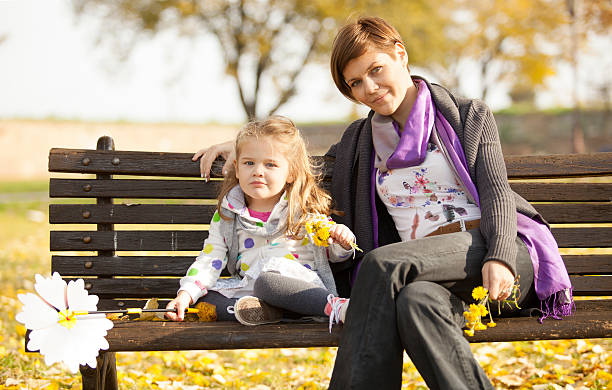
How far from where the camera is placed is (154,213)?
3.38m

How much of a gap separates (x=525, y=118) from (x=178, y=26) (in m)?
12.1

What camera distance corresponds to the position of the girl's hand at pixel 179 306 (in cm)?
273

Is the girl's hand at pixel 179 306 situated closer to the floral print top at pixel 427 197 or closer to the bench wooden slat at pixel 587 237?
the floral print top at pixel 427 197

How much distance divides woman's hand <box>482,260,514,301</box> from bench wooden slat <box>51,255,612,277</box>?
3.54 ft

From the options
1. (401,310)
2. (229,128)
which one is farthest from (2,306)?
(229,128)

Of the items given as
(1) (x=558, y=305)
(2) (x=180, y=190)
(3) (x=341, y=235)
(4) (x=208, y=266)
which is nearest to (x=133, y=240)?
(2) (x=180, y=190)

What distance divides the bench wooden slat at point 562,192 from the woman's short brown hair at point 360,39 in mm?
1081

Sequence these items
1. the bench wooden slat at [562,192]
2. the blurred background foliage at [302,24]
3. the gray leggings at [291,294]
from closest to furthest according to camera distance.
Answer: the gray leggings at [291,294]
the bench wooden slat at [562,192]
the blurred background foliage at [302,24]

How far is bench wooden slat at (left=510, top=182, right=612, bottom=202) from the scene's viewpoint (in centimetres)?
344

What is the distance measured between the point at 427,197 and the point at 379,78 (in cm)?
56

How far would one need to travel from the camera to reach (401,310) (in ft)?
7.33

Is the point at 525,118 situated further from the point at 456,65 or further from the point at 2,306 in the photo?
the point at 2,306

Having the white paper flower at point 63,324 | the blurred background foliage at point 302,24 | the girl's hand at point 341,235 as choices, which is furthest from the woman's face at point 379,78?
the blurred background foliage at point 302,24

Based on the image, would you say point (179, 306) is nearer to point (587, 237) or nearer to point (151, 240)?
point (151, 240)
